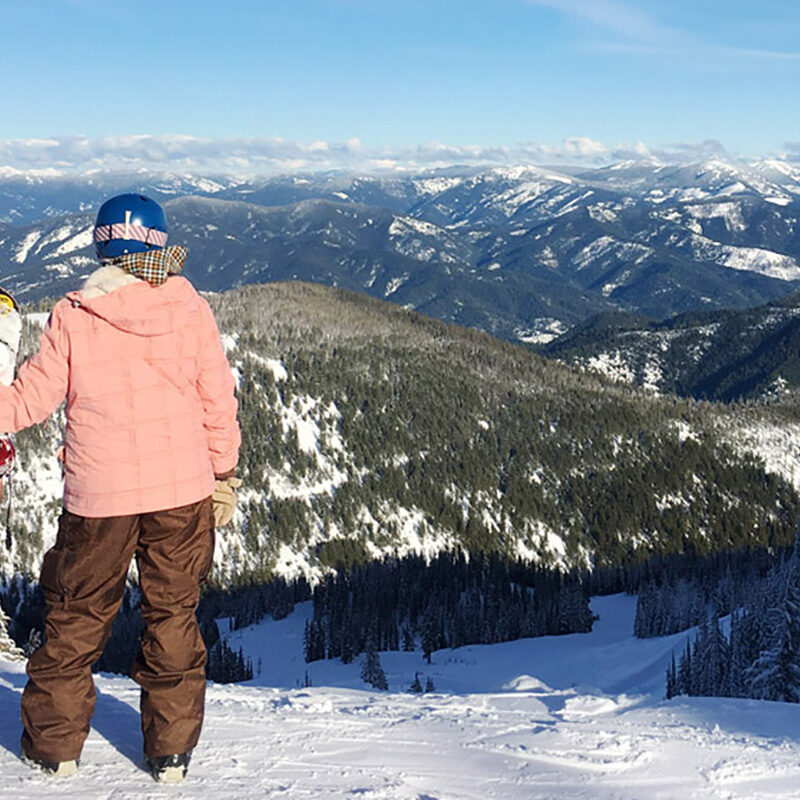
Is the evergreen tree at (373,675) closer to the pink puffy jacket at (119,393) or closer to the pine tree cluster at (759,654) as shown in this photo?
the pine tree cluster at (759,654)

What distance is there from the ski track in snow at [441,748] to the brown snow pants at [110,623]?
0.42m

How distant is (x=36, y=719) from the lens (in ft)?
22.0

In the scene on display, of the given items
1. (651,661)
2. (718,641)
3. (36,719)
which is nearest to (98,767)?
(36,719)

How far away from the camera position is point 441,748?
26.7 feet

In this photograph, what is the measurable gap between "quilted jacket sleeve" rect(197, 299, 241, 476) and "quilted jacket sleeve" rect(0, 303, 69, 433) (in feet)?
4.03

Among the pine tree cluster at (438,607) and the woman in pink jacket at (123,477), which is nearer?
the woman in pink jacket at (123,477)

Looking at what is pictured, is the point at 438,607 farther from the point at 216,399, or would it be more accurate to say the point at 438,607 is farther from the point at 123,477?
the point at 123,477

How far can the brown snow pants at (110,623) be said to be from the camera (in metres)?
6.73

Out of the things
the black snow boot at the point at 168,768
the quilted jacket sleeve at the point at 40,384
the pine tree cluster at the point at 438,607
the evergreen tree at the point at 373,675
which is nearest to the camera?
the quilted jacket sleeve at the point at 40,384

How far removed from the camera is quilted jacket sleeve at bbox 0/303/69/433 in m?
6.60

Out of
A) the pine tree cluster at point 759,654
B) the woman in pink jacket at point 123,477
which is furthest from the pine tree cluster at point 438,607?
the woman in pink jacket at point 123,477

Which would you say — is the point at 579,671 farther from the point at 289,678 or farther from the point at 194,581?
the point at 194,581

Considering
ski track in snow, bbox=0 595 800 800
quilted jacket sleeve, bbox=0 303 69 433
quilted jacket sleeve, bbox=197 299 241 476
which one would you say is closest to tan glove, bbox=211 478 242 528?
quilted jacket sleeve, bbox=197 299 241 476

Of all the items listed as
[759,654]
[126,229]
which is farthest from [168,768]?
[759,654]
